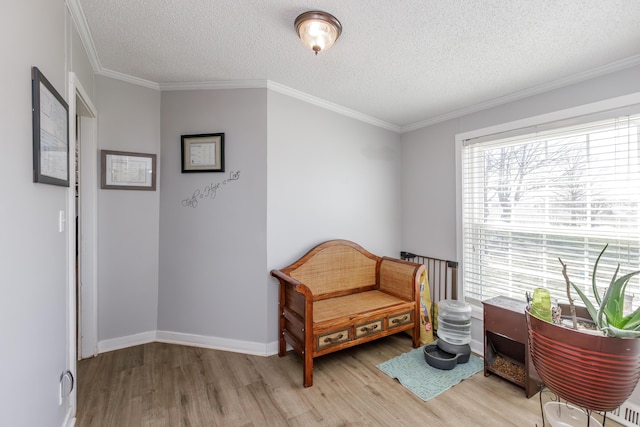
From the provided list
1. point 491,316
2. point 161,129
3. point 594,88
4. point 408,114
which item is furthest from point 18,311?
point 594,88

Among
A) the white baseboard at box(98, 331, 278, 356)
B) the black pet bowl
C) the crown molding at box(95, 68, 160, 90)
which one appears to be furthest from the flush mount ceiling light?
the black pet bowl

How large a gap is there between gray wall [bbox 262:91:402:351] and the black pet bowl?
45.8 inches

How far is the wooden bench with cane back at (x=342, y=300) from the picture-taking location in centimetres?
211

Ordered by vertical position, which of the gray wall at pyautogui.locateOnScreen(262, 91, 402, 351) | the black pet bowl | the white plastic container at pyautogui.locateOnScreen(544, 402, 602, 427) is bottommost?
the black pet bowl

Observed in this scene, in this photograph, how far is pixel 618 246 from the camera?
193cm

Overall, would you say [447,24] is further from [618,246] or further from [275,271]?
[275,271]

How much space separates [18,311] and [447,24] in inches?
96.1

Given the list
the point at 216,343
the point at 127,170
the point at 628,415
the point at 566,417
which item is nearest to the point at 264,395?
the point at 216,343

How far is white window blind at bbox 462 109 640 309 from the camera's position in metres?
1.93

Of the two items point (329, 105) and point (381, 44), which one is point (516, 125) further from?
point (329, 105)

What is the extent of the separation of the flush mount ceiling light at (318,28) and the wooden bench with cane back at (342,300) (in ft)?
5.31

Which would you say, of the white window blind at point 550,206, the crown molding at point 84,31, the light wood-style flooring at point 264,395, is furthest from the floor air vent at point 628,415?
the crown molding at point 84,31

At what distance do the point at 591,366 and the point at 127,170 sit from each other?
3.12 meters

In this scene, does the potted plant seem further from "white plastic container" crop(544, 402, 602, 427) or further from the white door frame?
the white door frame
